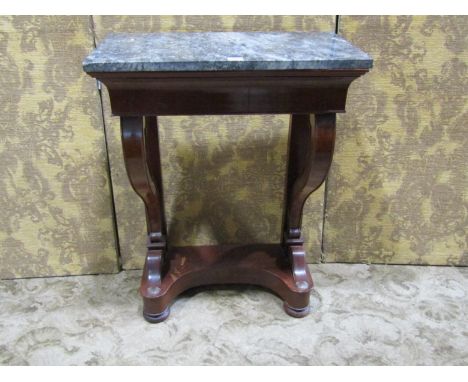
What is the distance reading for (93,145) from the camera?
1.33 metres

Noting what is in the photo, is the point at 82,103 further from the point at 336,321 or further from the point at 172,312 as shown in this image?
the point at 336,321

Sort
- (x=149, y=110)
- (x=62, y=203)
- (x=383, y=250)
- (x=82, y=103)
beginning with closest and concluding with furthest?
(x=149, y=110) < (x=82, y=103) < (x=62, y=203) < (x=383, y=250)

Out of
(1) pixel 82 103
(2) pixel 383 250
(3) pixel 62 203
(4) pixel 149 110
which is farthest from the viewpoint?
(2) pixel 383 250

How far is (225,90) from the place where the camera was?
97cm

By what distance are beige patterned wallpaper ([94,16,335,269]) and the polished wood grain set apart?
7 centimetres

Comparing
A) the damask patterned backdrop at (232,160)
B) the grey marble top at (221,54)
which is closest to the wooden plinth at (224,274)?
the damask patterned backdrop at (232,160)

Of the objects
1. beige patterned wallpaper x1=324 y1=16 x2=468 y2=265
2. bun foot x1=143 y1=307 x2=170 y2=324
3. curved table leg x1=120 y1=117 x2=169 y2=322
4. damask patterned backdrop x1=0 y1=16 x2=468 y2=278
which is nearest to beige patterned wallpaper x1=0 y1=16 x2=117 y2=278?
damask patterned backdrop x1=0 y1=16 x2=468 y2=278

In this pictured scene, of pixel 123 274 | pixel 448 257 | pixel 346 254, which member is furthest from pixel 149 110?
pixel 448 257

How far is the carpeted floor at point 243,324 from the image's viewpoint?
1.17m

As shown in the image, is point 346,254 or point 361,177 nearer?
point 361,177

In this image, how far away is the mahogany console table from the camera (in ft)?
2.95

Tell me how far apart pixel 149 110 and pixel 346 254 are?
2.84 ft

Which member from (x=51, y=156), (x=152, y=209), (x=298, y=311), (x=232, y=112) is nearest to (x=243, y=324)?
(x=298, y=311)

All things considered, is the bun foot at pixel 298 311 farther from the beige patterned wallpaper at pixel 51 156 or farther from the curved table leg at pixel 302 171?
the beige patterned wallpaper at pixel 51 156
